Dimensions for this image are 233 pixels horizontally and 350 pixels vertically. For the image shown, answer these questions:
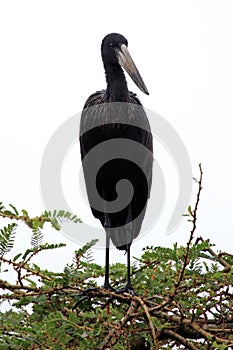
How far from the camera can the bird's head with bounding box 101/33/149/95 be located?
639 cm

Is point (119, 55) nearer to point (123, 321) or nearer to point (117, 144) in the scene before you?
point (117, 144)

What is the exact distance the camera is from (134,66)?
21.2ft

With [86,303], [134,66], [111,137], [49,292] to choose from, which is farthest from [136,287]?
[134,66]

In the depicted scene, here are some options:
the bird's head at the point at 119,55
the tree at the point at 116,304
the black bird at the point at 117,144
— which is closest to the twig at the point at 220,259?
the tree at the point at 116,304

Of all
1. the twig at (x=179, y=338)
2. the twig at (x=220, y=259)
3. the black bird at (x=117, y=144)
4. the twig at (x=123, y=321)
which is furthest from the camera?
the black bird at (x=117, y=144)

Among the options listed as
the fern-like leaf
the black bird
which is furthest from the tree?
the black bird

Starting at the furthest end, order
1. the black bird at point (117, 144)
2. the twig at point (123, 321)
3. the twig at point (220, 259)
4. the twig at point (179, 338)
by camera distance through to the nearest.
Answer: the black bird at point (117, 144) < the twig at point (220, 259) < the twig at point (179, 338) < the twig at point (123, 321)

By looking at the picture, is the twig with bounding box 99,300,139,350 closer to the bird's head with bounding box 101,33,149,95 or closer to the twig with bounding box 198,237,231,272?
the twig with bounding box 198,237,231,272

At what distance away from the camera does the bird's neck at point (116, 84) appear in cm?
643

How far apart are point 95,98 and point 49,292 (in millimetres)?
3158

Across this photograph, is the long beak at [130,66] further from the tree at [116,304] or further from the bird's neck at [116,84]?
the tree at [116,304]

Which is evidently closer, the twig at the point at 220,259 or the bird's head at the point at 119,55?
the twig at the point at 220,259

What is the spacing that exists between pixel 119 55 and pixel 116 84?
290mm

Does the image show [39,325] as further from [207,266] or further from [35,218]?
[207,266]
